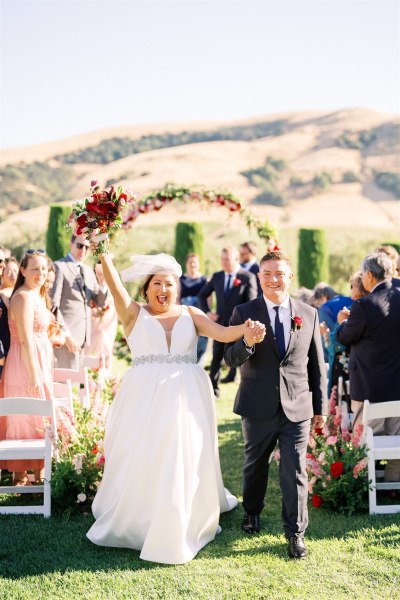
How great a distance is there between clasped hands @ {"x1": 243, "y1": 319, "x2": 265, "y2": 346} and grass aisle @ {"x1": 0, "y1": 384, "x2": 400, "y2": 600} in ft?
4.84

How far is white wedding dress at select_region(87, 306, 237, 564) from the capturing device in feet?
15.5

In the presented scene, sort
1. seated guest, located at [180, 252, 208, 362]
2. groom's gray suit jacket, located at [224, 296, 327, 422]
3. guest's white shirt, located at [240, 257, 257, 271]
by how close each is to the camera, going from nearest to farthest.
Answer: groom's gray suit jacket, located at [224, 296, 327, 422], guest's white shirt, located at [240, 257, 257, 271], seated guest, located at [180, 252, 208, 362]

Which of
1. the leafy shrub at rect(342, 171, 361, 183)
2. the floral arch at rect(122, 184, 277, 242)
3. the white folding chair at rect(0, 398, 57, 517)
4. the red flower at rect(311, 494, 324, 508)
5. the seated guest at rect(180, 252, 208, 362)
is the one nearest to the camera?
the white folding chair at rect(0, 398, 57, 517)

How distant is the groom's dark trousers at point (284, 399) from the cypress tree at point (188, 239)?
15.7 meters

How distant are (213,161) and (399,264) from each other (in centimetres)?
7560

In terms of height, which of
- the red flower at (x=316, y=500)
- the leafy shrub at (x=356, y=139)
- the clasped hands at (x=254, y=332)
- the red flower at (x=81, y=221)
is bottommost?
the red flower at (x=316, y=500)

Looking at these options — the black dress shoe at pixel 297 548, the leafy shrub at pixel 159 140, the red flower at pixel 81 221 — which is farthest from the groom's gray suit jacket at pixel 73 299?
the leafy shrub at pixel 159 140

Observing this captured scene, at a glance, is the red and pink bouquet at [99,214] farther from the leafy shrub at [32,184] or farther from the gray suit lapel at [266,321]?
the leafy shrub at [32,184]

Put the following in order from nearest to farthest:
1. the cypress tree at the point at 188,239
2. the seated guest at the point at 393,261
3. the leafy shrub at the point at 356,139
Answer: the seated guest at the point at 393,261, the cypress tree at the point at 188,239, the leafy shrub at the point at 356,139

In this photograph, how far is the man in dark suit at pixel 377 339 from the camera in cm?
602

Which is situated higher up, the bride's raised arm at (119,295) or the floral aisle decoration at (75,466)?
the bride's raised arm at (119,295)

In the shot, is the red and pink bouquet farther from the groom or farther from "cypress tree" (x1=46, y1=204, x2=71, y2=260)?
"cypress tree" (x1=46, y1=204, x2=71, y2=260)

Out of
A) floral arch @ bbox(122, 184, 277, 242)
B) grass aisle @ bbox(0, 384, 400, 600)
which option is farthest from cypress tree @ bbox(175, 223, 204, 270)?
grass aisle @ bbox(0, 384, 400, 600)

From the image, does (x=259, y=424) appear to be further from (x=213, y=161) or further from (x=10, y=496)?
(x=213, y=161)
